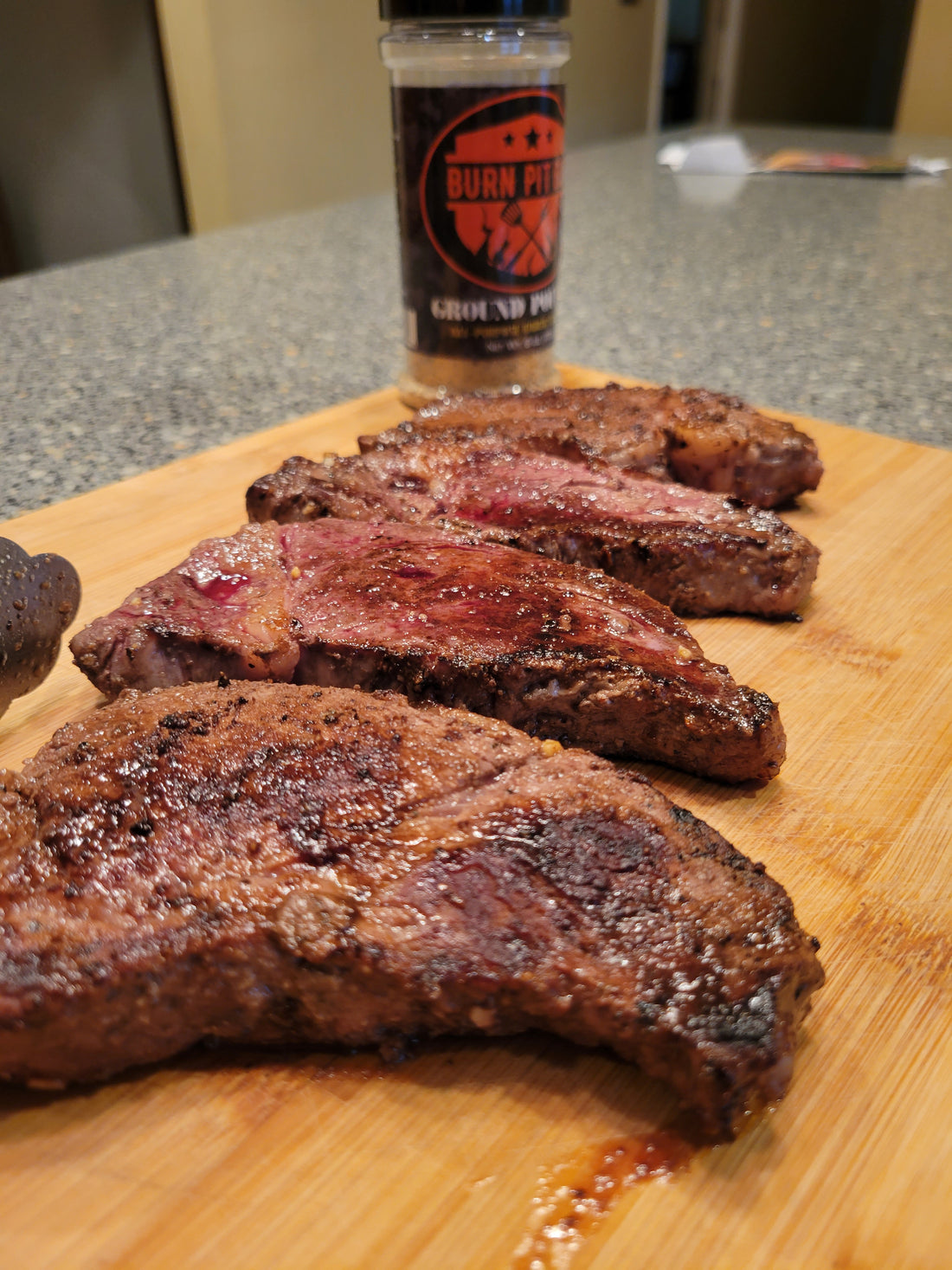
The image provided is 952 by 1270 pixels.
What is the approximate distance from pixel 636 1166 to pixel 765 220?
460cm

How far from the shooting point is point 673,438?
208cm

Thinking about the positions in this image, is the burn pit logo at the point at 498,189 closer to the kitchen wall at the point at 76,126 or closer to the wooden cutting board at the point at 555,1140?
the wooden cutting board at the point at 555,1140

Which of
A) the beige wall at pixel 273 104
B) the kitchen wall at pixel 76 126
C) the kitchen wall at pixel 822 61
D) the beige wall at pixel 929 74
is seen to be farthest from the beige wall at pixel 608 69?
the kitchen wall at pixel 76 126

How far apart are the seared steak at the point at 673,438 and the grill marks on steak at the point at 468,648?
0.53 metres

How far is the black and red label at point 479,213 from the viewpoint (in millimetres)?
2129

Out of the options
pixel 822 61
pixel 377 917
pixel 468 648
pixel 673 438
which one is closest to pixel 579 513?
pixel 673 438

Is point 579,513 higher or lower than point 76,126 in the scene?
higher

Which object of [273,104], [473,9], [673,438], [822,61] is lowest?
[822,61]

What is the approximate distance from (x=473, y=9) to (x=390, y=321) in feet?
4.81

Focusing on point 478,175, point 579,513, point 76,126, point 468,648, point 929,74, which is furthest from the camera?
point 929,74

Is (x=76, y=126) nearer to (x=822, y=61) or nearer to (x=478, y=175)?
(x=478, y=175)

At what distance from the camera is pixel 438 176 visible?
2.18 metres

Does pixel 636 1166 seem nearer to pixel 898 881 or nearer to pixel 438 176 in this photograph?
pixel 898 881

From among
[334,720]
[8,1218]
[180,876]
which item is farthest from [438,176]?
[8,1218]
